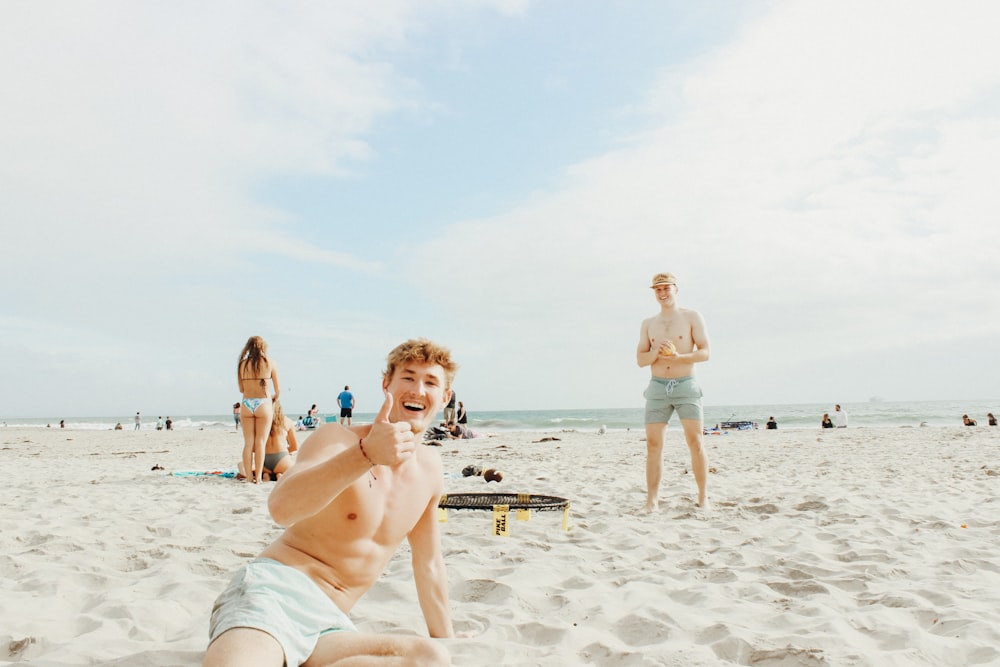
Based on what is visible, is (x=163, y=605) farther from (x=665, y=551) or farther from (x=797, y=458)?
(x=797, y=458)

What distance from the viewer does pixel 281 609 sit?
2.11 m

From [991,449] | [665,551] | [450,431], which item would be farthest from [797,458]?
[450,431]

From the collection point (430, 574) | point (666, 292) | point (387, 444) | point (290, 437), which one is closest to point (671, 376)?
point (666, 292)

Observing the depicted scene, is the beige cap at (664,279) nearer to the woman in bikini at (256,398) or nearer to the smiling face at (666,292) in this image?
the smiling face at (666,292)

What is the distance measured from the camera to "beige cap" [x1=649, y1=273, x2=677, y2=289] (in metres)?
6.00

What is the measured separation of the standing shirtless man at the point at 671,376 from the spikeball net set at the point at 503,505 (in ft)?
3.81

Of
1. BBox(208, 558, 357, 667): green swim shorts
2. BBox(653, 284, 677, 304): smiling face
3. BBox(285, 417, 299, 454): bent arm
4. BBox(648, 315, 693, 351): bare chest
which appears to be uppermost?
BBox(653, 284, 677, 304): smiling face

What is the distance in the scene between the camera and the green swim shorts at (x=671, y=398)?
582cm

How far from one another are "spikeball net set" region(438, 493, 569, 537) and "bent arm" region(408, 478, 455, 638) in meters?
1.84

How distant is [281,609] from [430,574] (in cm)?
74

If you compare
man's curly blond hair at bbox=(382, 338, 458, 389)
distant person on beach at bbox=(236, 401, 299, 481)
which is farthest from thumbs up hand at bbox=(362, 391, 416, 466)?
distant person on beach at bbox=(236, 401, 299, 481)

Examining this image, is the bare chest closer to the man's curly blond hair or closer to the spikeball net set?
the spikeball net set

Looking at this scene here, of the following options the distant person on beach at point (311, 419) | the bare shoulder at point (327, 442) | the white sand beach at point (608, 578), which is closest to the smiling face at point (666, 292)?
the white sand beach at point (608, 578)

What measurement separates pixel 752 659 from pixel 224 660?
6.48 feet
